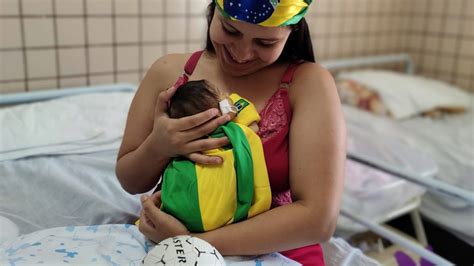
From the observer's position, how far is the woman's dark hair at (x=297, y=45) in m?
1.08

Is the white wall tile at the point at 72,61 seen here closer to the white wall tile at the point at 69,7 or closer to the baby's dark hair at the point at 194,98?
the white wall tile at the point at 69,7

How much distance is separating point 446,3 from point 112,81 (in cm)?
215

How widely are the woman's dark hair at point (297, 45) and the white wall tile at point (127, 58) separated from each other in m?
0.98

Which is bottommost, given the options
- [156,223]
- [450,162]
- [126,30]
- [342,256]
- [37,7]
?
[450,162]

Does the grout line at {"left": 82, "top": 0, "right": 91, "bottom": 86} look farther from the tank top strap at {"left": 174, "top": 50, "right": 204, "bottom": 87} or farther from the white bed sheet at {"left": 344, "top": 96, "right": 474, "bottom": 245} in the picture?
the white bed sheet at {"left": 344, "top": 96, "right": 474, "bottom": 245}

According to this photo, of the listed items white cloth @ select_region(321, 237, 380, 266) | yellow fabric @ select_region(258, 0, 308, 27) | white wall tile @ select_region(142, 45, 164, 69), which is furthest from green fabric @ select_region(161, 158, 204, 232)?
white wall tile @ select_region(142, 45, 164, 69)

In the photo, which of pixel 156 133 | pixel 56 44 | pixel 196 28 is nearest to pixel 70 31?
pixel 56 44

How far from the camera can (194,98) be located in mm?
953

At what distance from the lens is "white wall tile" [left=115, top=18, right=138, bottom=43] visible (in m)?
1.99

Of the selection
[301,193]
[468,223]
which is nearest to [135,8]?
[301,193]

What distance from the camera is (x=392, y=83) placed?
8.83 ft

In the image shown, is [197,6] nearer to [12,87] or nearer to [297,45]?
[12,87]

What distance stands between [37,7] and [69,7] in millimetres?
117

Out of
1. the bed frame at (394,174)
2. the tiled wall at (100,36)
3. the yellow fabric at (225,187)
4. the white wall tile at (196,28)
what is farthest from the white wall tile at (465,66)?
the yellow fabric at (225,187)
